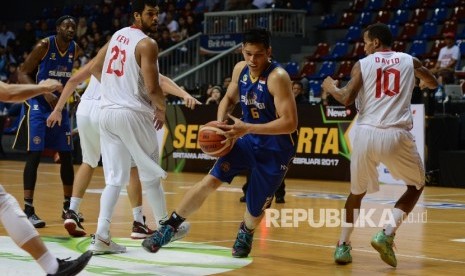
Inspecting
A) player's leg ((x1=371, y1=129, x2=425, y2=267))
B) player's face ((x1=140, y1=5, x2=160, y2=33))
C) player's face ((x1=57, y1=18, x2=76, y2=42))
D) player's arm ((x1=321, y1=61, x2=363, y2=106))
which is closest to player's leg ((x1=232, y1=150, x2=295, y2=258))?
player's arm ((x1=321, y1=61, x2=363, y2=106))

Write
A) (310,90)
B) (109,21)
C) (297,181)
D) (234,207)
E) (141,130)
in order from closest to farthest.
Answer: (141,130)
(234,207)
(297,181)
(310,90)
(109,21)

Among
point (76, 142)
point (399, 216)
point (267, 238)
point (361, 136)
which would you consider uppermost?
point (361, 136)

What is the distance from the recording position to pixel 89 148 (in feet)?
30.2

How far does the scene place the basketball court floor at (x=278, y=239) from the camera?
7.08 metres

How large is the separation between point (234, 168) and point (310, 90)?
12.1 m

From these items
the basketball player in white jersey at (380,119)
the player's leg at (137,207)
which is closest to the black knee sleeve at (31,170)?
the player's leg at (137,207)

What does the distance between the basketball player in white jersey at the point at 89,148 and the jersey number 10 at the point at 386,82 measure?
1.55 meters

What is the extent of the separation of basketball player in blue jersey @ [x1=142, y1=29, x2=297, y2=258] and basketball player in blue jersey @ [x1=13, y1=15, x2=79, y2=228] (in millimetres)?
2839

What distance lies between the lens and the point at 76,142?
19422 mm

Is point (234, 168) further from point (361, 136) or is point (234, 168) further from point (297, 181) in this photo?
point (297, 181)

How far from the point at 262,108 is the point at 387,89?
1003mm

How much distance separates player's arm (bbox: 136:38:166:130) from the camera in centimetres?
746

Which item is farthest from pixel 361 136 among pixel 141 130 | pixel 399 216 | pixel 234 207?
pixel 234 207

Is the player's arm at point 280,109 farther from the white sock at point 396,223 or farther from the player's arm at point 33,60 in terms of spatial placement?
the player's arm at point 33,60
